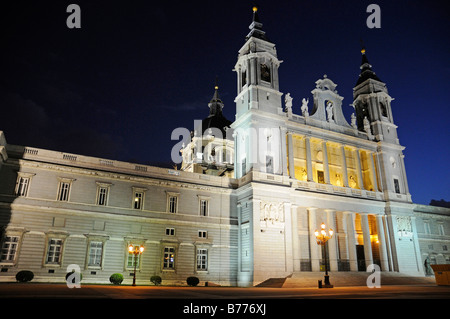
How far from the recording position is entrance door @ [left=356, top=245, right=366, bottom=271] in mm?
38778

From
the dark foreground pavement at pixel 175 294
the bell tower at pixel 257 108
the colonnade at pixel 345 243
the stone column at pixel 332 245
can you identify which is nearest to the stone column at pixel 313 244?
the colonnade at pixel 345 243

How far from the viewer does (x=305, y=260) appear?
35906 millimetres

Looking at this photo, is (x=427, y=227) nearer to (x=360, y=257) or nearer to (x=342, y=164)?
(x=360, y=257)

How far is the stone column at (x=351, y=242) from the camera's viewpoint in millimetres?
36781

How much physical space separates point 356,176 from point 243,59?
2108 centimetres

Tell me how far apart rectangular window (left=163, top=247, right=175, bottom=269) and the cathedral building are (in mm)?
91

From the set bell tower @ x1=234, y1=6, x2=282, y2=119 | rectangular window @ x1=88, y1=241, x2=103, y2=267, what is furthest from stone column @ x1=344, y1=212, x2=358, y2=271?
rectangular window @ x1=88, y1=241, x2=103, y2=267

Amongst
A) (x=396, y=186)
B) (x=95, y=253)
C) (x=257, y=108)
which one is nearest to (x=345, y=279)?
(x=396, y=186)

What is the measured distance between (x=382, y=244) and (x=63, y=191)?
115ft

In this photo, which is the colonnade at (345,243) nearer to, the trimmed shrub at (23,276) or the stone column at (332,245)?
the stone column at (332,245)

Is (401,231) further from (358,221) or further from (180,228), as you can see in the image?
(180,228)

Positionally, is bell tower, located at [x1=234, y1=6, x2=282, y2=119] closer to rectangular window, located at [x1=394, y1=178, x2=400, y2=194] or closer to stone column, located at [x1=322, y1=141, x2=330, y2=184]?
stone column, located at [x1=322, y1=141, x2=330, y2=184]
